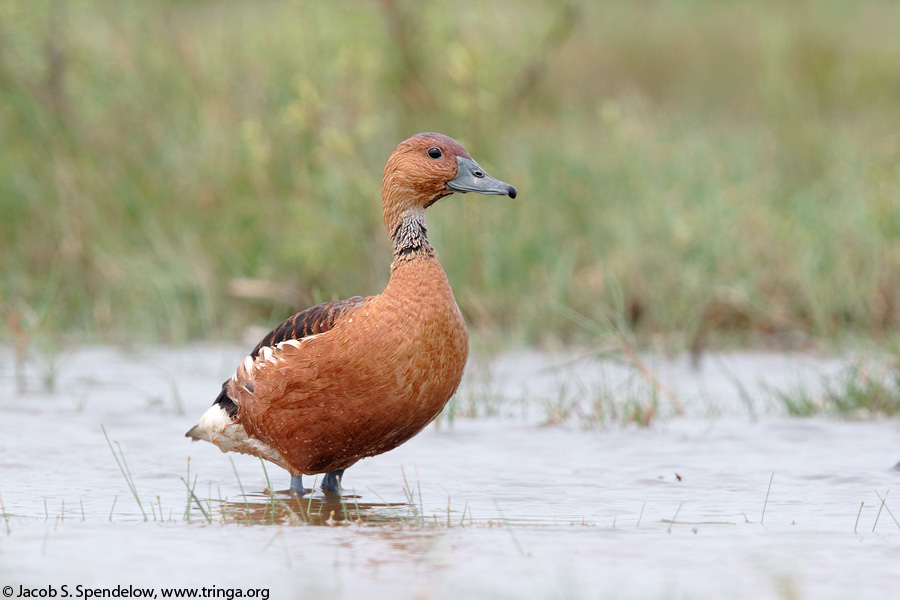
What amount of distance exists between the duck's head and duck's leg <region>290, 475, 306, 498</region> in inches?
46.9

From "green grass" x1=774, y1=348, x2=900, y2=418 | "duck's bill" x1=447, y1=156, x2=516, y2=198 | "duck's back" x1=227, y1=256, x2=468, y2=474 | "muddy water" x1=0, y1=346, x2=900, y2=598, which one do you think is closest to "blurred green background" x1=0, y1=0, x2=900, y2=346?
"muddy water" x1=0, y1=346, x2=900, y2=598

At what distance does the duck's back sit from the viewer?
16.6ft

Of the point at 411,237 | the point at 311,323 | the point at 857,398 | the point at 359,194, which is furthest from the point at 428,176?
the point at 359,194

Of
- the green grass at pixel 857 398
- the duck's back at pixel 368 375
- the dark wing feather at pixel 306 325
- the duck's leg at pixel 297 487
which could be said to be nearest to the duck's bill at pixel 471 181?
the duck's back at pixel 368 375

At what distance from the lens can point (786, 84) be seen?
492 inches

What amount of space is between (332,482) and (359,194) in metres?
4.05

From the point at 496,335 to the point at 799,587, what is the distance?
5053 mm

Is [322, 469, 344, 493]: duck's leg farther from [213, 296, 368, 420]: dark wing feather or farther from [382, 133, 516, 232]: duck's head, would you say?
[382, 133, 516, 232]: duck's head

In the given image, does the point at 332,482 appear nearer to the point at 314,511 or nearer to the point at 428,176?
the point at 314,511

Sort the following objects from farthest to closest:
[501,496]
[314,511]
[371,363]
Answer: [501,496], [314,511], [371,363]

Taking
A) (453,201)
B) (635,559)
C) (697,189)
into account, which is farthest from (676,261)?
(635,559)

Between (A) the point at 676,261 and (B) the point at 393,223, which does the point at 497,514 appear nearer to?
(B) the point at 393,223

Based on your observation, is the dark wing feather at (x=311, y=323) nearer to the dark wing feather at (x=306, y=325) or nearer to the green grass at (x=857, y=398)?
the dark wing feather at (x=306, y=325)

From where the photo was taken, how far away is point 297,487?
5609 mm
